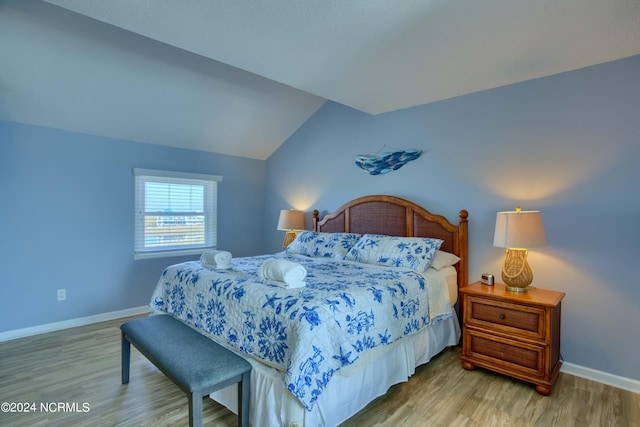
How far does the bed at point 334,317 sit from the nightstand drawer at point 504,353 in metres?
0.30

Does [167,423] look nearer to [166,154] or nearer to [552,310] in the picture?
[552,310]

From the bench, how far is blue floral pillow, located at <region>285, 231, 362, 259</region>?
170cm

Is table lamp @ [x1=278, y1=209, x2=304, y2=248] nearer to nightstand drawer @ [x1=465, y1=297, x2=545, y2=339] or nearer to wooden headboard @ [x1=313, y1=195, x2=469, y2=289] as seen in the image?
wooden headboard @ [x1=313, y1=195, x2=469, y2=289]

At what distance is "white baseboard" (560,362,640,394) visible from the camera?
2.29 m

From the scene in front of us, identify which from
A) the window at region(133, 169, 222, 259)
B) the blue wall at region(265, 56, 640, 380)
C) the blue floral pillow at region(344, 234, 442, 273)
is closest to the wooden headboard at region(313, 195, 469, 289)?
the blue wall at region(265, 56, 640, 380)

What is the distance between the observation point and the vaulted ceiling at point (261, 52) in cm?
193

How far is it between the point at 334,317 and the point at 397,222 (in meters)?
1.96

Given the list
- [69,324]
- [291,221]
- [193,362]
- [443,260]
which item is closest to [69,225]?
[69,324]

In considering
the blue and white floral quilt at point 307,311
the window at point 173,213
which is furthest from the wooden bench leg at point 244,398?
the window at point 173,213

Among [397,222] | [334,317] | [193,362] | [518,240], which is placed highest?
[397,222]

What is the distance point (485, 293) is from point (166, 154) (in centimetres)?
391

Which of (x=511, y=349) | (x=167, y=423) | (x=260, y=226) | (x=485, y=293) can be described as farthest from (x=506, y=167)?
(x=260, y=226)

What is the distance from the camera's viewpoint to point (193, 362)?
5.57 ft

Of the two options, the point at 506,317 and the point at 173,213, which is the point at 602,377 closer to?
the point at 506,317
